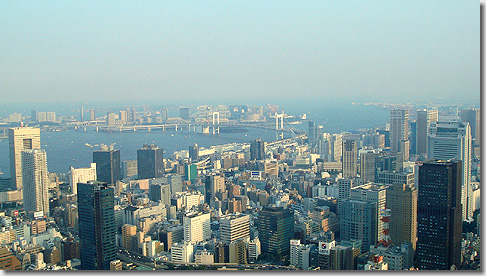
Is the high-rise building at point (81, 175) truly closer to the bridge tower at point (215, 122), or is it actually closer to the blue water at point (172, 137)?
the blue water at point (172, 137)

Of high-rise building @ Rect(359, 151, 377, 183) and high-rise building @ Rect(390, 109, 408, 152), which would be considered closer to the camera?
high-rise building @ Rect(359, 151, 377, 183)

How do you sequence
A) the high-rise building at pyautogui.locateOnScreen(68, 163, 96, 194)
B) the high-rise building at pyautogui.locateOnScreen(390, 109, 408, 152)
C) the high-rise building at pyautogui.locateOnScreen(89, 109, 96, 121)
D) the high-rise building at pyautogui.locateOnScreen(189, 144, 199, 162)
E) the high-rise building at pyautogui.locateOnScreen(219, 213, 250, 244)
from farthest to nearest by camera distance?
the high-rise building at pyautogui.locateOnScreen(189, 144, 199, 162), the high-rise building at pyautogui.locateOnScreen(390, 109, 408, 152), the high-rise building at pyautogui.locateOnScreen(89, 109, 96, 121), the high-rise building at pyautogui.locateOnScreen(68, 163, 96, 194), the high-rise building at pyautogui.locateOnScreen(219, 213, 250, 244)

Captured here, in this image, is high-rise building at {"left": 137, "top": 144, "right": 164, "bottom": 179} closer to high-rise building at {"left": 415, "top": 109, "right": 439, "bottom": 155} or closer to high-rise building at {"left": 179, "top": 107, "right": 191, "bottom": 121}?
high-rise building at {"left": 179, "top": 107, "right": 191, "bottom": 121}

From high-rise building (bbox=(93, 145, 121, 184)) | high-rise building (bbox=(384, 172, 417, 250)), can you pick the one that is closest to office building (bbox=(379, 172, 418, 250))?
high-rise building (bbox=(384, 172, 417, 250))

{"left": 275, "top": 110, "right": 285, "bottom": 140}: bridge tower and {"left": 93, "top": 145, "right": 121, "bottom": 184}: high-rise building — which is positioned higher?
{"left": 275, "top": 110, "right": 285, "bottom": 140}: bridge tower

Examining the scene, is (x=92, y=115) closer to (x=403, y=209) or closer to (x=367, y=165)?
(x=367, y=165)

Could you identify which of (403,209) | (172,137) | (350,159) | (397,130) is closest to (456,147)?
(403,209)

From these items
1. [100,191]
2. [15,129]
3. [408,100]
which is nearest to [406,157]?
[408,100]

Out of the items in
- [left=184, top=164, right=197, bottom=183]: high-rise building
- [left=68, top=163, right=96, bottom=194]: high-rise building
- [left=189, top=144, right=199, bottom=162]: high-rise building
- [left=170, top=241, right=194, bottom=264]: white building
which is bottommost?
[left=170, top=241, right=194, bottom=264]: white building

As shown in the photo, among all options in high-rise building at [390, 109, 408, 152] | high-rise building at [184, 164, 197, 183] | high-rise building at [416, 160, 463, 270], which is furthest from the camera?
high-rise building at [184, 164, 197, 183]
